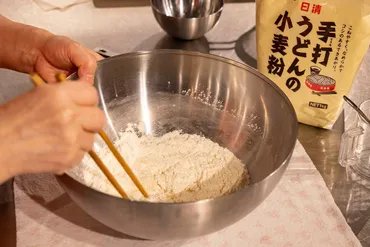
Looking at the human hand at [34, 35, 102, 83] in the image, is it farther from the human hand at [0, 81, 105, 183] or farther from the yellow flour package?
the yellow flour package

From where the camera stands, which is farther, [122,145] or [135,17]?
[135,17]

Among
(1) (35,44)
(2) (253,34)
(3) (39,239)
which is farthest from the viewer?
(2) (253,34)

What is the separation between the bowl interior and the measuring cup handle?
0.54 meters

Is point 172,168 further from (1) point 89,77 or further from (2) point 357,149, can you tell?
(2) point 357,149

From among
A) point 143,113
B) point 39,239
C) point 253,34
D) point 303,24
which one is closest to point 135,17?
point 253,34

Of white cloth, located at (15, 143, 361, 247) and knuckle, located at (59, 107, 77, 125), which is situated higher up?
knuckle, located at (59, 107, 77, 125)

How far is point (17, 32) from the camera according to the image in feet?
2.80

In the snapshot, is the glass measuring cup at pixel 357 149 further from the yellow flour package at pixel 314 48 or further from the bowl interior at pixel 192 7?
the bowl interior at pixel 192 7

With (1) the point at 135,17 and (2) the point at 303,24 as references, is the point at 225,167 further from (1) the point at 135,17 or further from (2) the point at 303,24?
(1) the point at 135,17

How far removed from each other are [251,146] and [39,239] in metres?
0.42

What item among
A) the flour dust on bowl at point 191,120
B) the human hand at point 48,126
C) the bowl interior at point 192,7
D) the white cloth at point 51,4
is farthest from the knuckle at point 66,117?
the white cloth at point 51,4

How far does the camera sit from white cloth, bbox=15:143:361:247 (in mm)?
704

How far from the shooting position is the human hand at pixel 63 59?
0.77m

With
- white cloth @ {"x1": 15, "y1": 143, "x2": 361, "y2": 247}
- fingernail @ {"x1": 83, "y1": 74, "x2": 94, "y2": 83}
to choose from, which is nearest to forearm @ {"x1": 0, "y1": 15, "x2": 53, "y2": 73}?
fingernail @ {"x1": 83, "y1": 74, "x2": 94, "y2": 83}
